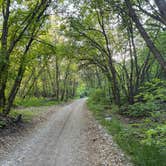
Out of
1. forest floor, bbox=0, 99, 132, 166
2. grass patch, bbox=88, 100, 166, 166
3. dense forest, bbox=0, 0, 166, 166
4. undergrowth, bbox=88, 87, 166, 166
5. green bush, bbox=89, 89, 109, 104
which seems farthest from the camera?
green bush, bbox=89, 89, 109, 104

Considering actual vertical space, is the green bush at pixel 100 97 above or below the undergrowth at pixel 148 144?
above

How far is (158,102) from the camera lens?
646 centimetres

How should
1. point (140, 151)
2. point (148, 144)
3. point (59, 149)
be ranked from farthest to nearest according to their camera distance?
point (59, 149) < point (140, 151) < point (148, 144)

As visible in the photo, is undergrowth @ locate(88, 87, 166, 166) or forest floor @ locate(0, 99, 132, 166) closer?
undergrowth @ locate(88, 87, 166, 166)

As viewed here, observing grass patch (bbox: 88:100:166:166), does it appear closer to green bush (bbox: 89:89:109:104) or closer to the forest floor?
the forest floor

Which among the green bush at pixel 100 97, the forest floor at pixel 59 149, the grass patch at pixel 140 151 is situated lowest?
the forest floor at pixel 59 149

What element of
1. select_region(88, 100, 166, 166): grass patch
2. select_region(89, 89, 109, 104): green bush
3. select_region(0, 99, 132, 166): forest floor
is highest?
select_region(89, 89, 109, 104): green bush

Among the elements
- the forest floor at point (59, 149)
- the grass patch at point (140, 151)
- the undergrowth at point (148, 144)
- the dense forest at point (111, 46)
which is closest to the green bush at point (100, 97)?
the dense forest at point (111, 46)

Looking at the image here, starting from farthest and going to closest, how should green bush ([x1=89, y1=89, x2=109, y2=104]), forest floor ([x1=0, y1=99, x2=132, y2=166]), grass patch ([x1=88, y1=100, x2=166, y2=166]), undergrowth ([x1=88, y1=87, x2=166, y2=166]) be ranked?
green bush ([x1=89, y1=89, x2=109, y2=104]) → forest floor ([x1=0, y1=99, x2=132, y2=166]) → grass patch ([x1=88, y1=100, x2=166, y2=166]) → undergrowth ([x1=88, y1=87, x2=166, y2=166])

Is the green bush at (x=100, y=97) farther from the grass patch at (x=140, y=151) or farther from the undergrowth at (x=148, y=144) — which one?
the undergrowth at (x=148, y=144)

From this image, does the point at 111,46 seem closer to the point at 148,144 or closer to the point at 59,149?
the point at 59,149

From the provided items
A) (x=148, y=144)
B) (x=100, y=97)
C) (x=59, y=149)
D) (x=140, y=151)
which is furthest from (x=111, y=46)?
(x=148, y=144)

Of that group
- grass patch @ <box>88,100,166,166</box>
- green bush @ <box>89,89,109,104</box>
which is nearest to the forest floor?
grass patch @ <box>88,100,166,166</box>

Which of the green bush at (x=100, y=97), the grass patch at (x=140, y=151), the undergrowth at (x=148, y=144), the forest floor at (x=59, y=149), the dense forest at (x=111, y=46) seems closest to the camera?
the undergrowth at (x=148, y=144)
